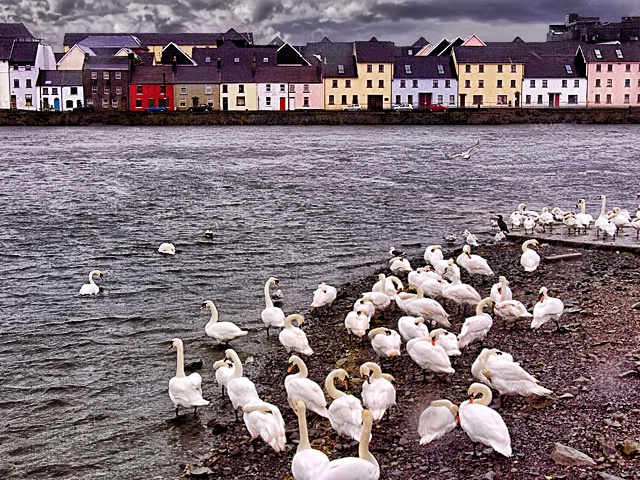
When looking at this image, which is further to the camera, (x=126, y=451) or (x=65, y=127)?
(x=65, y=127)

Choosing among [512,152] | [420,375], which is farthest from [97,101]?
[420,375]

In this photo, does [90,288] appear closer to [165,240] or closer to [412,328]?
[165,240]

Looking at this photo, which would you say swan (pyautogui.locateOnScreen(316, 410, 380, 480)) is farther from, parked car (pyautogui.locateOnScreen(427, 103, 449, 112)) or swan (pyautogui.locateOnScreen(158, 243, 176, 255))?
parked car (pyautogui.locateOnScreen(427, 103, 449, 112))

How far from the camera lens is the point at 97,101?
98.6 m

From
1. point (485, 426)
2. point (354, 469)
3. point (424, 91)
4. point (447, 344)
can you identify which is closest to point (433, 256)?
point (447, 344)

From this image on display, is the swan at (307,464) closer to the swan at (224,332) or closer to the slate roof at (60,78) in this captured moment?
the swan at (224,332)

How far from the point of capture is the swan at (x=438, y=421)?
793 cm

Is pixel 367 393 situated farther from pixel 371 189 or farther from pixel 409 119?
pixel 409 119

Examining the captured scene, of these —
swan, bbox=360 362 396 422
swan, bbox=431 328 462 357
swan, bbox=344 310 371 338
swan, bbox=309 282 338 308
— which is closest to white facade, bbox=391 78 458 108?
swan, bbox=309 282 338 308

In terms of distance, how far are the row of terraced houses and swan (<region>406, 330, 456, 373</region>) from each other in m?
89.8

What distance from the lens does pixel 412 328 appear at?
10734mm

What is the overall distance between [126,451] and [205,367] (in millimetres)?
2545

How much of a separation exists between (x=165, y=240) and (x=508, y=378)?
1468cm

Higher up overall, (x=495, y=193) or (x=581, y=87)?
(x=581, y=87)
